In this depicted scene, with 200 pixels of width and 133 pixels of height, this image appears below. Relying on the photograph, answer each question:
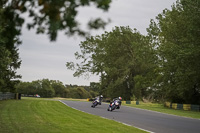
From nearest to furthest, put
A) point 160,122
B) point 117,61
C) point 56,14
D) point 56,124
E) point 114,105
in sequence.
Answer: point 56,14, point 56,124, point 160,122, point 114,105, point 117,61

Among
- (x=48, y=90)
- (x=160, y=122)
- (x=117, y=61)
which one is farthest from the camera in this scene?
→ (x=48, y=90)

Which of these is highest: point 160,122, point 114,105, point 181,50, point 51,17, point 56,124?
point 181,50

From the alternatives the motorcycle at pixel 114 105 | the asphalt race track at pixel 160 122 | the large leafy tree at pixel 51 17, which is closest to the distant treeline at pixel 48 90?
the motorcycle at pixel 114 105

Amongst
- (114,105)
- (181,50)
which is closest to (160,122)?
(114,105)

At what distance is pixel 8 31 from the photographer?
4.45m

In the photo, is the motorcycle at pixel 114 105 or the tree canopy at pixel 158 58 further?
the tree canopy at pixel 158 58

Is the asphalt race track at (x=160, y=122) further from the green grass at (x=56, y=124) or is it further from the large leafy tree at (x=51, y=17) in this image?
the large leafy tree at (x=51, y=17)

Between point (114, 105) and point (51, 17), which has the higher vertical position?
point (51, 17)

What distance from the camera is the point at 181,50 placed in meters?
32.9

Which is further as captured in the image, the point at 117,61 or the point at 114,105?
the point at 117,61

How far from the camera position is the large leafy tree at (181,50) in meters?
32.9

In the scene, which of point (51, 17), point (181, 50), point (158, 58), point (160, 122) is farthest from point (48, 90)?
point (51, 17)

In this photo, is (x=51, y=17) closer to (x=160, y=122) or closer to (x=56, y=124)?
(x=56, y=124)

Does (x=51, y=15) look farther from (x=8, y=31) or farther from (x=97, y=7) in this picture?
(x=8, y=31)
